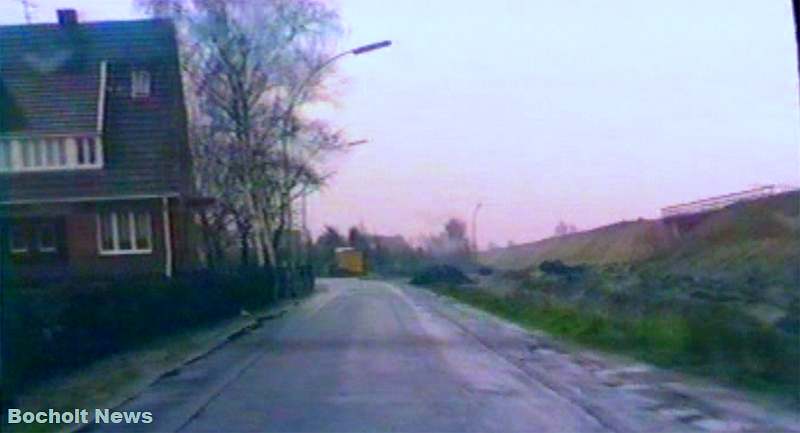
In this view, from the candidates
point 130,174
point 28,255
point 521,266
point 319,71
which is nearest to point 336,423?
point 28,255

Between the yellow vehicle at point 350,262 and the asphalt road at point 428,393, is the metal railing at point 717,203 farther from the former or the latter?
the yellow vehicle at point 350,262

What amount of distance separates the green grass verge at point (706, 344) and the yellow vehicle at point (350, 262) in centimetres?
9907

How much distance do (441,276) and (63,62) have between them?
5627cm

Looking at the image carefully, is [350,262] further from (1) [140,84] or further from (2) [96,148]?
(2) [96,148]

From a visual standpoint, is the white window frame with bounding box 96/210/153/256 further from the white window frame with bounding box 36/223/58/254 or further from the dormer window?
the dormer window

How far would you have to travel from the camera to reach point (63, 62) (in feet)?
146

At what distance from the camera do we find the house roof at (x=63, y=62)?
40.9 m

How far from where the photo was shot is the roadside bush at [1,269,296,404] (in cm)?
1834

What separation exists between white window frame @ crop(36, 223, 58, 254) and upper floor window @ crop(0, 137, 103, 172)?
1736 mm

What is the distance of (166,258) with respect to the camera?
47281 mm

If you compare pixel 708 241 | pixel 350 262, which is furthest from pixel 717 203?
pixel 350 262

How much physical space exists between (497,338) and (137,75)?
1791cm

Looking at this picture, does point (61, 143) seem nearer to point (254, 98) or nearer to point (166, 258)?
point (166, 258)

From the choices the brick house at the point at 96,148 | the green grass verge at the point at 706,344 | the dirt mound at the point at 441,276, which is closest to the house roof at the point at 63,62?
the brick house at the point at 96,148
